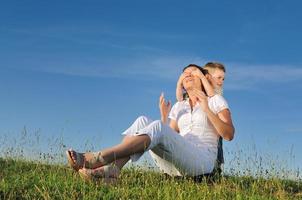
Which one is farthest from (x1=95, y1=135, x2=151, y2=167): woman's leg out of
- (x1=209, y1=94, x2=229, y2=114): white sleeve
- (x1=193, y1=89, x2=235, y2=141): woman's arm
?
(x1=209, y1=94, x2=229, y2=114): white sleeve

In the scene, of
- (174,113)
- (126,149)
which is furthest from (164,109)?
(126,149)

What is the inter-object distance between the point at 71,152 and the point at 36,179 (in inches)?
60.4

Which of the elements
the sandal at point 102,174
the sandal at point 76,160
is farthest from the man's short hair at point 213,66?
the sandal at point 76,160

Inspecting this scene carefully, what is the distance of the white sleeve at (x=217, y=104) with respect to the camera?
8.77m

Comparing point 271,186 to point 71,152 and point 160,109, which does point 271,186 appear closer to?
point 160,109

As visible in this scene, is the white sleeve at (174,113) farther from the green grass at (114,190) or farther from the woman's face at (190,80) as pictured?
the green grass at (114,190)

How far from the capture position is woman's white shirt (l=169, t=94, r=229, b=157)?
29.1 ft

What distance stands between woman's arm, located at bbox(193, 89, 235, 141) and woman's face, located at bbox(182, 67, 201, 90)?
546mm

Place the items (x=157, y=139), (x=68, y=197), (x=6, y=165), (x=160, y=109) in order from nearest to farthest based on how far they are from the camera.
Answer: (x=68, y=197) → (x=157, y=139) → (x=160, y=109) → (x=6, y=165)

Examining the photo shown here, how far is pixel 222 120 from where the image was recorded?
8672mm

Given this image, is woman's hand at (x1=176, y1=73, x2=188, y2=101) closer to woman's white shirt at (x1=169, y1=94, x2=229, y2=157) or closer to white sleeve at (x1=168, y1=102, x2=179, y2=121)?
white sleeve at (x1=168, y1=102, x2=179, y2=121)

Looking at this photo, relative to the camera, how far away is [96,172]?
754 cm

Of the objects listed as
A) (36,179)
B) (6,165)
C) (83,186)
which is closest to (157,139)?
(83,186)

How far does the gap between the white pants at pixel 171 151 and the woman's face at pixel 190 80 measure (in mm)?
1135
